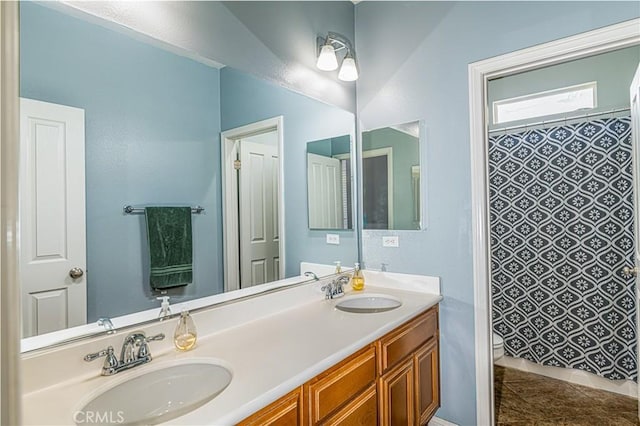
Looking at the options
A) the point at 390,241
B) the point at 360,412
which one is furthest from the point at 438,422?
the point at 390,241

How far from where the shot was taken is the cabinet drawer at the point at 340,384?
1110 mm

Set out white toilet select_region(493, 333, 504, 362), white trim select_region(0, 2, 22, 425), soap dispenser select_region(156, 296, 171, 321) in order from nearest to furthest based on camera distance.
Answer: white trim select_region(0, 2, 22, 425) → soap dispenser select_region(156, 296, 171, 321) → white toilet select_region(493, 333, 504, 362)

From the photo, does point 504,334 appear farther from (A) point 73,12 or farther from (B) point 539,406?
(A) point 73,12

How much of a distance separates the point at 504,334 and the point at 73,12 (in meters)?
3.35

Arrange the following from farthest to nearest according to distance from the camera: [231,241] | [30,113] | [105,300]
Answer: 1. [231,241]
2. [105,300]
3. [30,113]

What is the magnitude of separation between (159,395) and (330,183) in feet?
4.95

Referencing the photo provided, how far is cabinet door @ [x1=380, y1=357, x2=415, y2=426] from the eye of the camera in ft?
4.84

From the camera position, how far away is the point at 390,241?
7.21 ft

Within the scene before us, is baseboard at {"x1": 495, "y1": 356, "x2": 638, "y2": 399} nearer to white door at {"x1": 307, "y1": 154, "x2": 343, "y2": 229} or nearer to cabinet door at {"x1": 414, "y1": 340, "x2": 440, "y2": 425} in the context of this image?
cabinet door at {"x1": 414, "y1": 340, "x2": 440, "y2": 425}

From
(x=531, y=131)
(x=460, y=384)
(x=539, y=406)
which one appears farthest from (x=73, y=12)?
(x=539, y=406)

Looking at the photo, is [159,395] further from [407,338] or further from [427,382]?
[427,382]

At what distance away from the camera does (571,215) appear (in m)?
2.54

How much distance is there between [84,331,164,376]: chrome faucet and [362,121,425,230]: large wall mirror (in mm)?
1515

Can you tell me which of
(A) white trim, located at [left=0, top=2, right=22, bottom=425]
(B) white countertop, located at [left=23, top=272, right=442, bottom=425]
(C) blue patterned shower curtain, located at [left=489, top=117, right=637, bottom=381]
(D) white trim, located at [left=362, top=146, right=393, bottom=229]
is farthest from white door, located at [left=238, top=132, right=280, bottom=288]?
(C) blue patterned shower curtain, located at [left=489, top=117, right=637, bottom=381]
